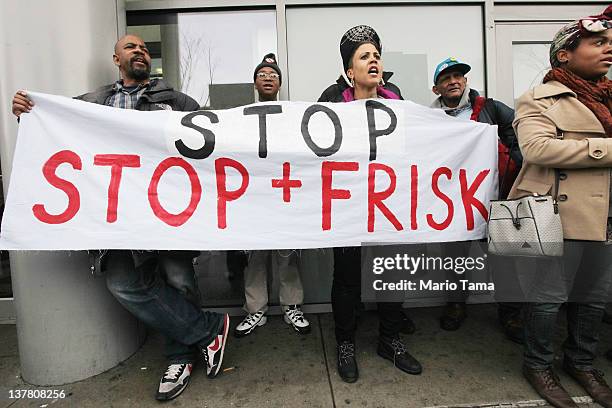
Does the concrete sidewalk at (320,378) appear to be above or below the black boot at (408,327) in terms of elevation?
below

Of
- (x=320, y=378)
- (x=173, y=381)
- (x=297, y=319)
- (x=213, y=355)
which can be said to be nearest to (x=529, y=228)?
(x=320, y=378)

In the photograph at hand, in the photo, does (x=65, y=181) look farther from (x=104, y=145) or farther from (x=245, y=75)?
(x=245, y=75)

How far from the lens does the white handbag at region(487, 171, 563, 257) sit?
1974 mm

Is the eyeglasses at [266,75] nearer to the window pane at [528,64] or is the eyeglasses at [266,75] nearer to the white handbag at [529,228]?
the white handbag at [529,228]

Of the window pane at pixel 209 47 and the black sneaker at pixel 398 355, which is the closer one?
the black sneaker at pixel 398 355

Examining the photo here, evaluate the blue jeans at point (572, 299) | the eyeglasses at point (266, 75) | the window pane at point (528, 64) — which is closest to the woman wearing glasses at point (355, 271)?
the eyeglasses at point (266, 75)

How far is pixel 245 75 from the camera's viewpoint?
3.46 metres

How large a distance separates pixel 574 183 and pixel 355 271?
1255 millimetres

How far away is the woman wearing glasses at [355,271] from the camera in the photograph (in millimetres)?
2348

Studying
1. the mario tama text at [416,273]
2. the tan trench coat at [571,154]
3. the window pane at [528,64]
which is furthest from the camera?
the window pane at [528,64]

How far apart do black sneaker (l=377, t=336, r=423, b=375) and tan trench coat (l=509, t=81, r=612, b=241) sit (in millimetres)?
1158

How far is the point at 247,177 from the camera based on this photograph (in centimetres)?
230

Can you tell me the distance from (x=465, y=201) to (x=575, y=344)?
1016 mm

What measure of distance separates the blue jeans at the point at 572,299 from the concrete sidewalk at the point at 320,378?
24cm
